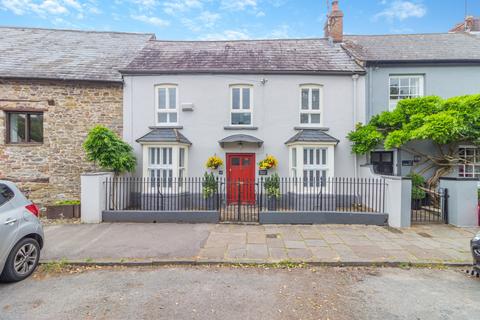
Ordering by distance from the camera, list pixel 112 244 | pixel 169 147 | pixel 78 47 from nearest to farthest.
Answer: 1. pixel 112 244
2. pixel 169 147
3. pixel 78 47

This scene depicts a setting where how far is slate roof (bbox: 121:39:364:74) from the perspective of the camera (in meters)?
10.9

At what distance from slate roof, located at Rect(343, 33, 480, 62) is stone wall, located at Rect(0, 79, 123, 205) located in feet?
39.7

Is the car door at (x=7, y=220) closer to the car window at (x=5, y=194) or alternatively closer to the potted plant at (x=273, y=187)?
the car window at (x=5, y=194)

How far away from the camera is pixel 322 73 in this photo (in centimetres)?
1080

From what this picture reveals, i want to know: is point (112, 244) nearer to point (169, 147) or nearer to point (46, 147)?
point (169, 147)

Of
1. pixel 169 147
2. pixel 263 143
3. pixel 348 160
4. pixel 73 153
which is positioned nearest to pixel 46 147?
pixel 73 153

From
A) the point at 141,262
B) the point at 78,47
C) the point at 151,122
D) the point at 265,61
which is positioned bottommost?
the point at 141,262

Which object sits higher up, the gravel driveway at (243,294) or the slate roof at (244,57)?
the slate roof at (244,57)

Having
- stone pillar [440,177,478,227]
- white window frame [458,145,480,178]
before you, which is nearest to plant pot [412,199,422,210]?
stone pillar [440,177,478,227]

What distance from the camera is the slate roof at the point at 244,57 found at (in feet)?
35.7

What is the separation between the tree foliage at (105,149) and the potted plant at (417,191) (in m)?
11.9

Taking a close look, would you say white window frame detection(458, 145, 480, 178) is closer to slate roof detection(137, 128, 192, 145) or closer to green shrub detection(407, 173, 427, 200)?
green shrub detection(407, 173, 427, 200)

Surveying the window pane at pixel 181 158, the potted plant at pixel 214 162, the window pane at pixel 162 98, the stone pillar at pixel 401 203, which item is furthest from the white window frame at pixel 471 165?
the window pane at pixel 162 98

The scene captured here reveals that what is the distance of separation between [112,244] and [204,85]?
24.6ft
